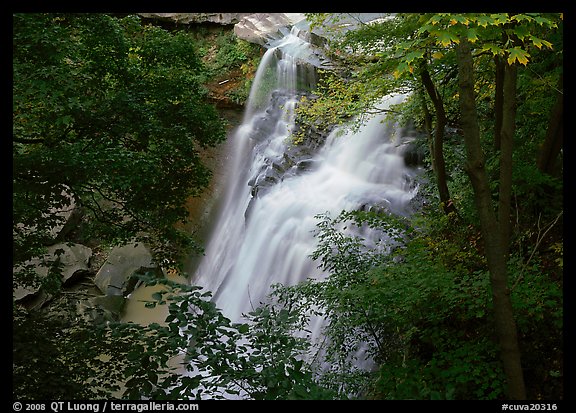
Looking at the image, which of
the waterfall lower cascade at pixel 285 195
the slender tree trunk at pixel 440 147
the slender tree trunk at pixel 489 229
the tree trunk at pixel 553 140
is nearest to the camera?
the slender tree trunk at pixel 489 229

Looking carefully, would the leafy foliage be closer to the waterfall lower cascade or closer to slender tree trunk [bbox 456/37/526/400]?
the waterfall lower cascade

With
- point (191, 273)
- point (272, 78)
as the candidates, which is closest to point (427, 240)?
point (191, 273)

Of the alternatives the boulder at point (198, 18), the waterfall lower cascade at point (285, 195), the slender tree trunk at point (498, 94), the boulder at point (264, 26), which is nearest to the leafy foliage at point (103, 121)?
the waterfall lower cascade at point (285, 195)

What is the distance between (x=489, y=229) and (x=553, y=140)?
2613mm

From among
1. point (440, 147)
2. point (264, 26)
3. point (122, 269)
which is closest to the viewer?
point (440, 147)

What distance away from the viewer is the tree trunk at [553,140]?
5258 mm

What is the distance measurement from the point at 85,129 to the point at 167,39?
1598 millimetres

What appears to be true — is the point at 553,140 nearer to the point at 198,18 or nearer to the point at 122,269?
the point at 122,269

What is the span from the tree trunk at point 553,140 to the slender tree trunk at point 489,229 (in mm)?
2316

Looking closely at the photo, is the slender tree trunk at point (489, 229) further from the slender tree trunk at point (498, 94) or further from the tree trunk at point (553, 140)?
the tree trunk at point (553, 140)

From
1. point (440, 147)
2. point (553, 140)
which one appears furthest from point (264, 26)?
point (553, 140)

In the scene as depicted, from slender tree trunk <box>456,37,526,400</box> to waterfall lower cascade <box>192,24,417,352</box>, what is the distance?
14.5 ft

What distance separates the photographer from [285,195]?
1148 centimetres

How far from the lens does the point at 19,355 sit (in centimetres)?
396
